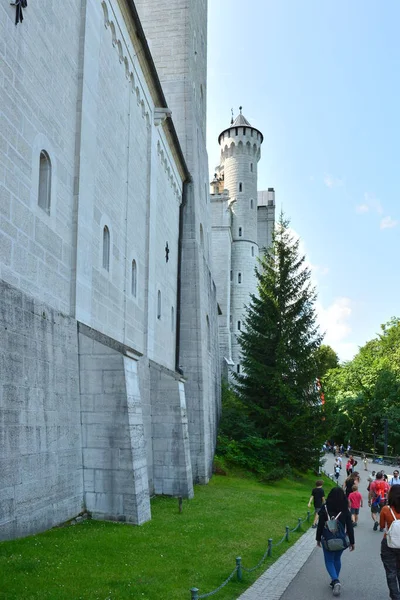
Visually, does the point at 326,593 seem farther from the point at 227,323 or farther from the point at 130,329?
the point at 227,323

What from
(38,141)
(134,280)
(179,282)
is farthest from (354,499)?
(179,282)

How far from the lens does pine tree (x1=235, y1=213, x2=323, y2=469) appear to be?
2811cm

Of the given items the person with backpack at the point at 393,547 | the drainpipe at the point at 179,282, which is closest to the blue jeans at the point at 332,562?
the person with backpack at the point at 393,547

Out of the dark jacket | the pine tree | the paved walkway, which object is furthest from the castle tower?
the dark jacket

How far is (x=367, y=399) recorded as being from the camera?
178ft

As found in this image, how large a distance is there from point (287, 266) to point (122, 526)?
23.7m

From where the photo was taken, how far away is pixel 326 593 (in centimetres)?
804

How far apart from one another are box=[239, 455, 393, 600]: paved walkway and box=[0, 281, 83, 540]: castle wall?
342 centimetres

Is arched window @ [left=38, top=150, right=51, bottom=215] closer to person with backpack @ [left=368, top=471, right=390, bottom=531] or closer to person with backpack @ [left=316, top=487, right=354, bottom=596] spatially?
person with backpack @ [left=316, top=487, right=354, bottom=596]

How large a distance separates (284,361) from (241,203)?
30.4 metres

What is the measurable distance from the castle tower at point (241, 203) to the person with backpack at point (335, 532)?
154 ft

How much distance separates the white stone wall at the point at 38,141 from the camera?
8445mm

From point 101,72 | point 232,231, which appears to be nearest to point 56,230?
point 101,72

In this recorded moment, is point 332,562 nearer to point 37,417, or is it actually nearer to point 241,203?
point 37,417
